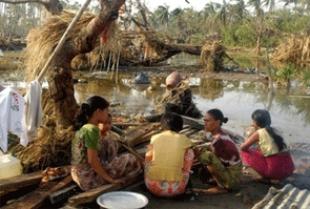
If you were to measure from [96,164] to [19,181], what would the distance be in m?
0.83

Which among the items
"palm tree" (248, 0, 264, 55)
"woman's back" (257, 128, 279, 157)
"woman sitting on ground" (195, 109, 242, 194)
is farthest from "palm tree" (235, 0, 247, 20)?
"woman sitting on ground" (195, 109, 242, 194)

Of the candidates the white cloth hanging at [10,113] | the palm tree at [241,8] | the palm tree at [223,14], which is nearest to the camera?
the white cloth hanging at [10,113]

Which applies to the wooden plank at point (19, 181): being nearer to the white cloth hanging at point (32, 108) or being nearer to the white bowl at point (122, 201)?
the white cloth hanging at point (32, 108)

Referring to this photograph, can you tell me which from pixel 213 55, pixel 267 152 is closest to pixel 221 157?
pixel 267 152

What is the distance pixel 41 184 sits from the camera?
512cm

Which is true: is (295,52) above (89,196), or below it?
above

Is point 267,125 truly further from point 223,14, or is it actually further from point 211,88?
point 223,14

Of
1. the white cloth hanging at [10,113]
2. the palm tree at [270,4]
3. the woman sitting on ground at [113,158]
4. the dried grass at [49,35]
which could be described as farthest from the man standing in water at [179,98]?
the palm tree at [270,4]

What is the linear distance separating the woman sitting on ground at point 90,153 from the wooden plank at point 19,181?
0.43 meters

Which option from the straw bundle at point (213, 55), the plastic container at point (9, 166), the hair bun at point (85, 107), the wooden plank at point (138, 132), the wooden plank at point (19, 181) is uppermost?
the straw bundle at point (213, 55)

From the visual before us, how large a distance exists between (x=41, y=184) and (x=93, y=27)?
208 cm

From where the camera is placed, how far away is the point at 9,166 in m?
5.22

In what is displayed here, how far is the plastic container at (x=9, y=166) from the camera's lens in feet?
16.8

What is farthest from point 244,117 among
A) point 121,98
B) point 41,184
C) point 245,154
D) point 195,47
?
point 195,47
